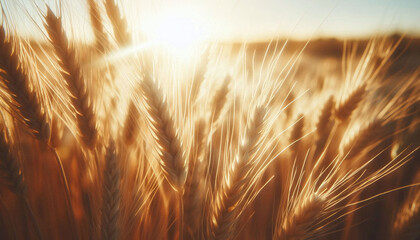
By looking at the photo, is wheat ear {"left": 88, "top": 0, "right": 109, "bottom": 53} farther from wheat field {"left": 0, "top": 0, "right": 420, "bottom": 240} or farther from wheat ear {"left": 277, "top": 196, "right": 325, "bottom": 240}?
wheat ear {"left": 277, "top": 196, "right": 325, "bottom": 240}

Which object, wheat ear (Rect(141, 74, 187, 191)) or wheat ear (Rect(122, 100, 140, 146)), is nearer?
wheat ear (Rect(141, 74, 187, 191))

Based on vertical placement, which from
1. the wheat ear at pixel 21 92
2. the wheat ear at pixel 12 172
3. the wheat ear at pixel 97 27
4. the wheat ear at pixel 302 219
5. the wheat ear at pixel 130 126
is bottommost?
the wheat ear at pixel 302 219

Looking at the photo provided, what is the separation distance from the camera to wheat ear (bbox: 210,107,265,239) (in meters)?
0.53

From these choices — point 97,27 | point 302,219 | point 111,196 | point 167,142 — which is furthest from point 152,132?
point 302,219

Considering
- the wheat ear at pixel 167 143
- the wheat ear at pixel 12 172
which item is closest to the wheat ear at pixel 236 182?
the wheat ear at pixel 167 143

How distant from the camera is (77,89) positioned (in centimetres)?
59

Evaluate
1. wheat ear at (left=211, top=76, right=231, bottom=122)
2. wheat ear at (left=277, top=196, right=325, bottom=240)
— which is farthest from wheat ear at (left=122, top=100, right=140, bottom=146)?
wheat ear at (left=277, top=196, right=325, bottom=240)

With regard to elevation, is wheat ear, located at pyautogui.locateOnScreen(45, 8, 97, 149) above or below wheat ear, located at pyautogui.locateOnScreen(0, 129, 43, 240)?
above

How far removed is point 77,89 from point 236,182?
477mm

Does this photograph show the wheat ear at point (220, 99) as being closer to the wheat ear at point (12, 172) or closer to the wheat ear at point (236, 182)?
the wheat ear at point (236, 182)

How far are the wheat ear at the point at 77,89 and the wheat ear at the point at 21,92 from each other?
0.33 feet

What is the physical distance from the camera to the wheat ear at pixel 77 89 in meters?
0.56

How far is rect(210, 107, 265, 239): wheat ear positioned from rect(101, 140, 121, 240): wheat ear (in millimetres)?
251

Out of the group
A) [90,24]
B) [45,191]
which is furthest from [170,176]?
[45,191]
